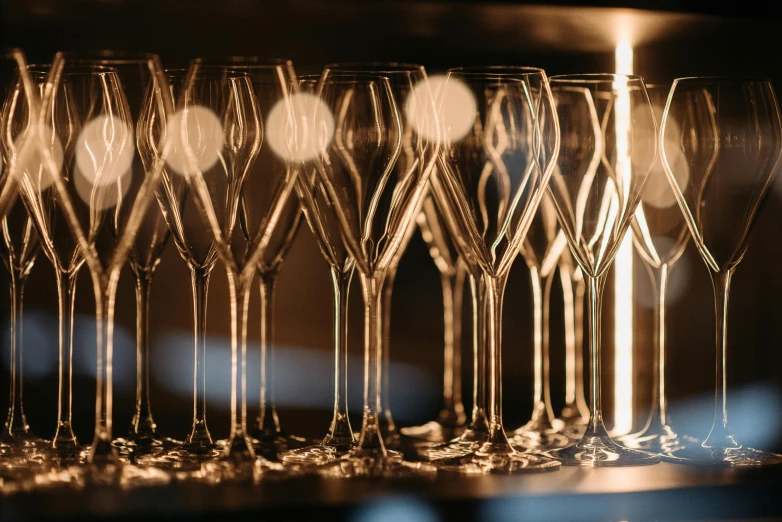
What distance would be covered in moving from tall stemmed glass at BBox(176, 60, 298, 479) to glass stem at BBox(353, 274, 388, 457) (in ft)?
0.20

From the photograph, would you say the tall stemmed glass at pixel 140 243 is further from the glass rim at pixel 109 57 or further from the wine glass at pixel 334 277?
the wine glass at pixel 334 277

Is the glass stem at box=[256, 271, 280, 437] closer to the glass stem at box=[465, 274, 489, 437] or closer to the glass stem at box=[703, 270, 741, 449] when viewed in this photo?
the glass stem at box=[465, 274, 489, 437]

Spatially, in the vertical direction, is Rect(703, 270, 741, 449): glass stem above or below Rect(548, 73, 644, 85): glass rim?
below

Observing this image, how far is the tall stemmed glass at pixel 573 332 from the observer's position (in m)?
1.09

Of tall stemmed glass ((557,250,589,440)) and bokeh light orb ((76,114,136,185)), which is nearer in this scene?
bokeh light orb ((76,114,136,185))

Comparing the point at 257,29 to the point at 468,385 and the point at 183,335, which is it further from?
the point at 468,385

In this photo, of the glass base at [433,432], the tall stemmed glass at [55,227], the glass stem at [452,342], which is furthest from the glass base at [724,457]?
the tall stemmed glass at [55,227]

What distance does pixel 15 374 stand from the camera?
0.83m

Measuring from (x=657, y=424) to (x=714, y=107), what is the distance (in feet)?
0.88

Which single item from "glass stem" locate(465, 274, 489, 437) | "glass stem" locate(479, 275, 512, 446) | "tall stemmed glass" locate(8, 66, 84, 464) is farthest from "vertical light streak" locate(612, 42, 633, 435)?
"tall stemmed glass" locate(8, 66, 84, 464)

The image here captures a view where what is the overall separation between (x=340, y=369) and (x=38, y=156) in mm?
259

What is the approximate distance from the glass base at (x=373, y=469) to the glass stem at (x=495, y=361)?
0.07 metres

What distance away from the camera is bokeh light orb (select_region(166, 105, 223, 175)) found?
698 millimetres

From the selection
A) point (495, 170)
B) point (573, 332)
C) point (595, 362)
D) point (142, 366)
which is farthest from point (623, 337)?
point (142, 366)
